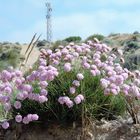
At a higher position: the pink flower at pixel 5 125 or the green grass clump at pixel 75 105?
the green grass clump at pixel 75 105

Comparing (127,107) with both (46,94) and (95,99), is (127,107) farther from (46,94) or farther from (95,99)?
(46,94)

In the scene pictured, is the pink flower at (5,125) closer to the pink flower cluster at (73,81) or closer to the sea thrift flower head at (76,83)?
the pink flower cluster at (73,81)

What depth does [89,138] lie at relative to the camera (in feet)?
25.0

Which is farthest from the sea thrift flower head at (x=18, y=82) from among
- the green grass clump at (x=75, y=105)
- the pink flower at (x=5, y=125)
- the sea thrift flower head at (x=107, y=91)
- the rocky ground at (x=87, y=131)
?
the sea thrift flower head at (x=107, y=91)

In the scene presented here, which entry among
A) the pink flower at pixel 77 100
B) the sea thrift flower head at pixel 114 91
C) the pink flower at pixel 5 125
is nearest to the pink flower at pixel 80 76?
the pink flower at pixel 77 100

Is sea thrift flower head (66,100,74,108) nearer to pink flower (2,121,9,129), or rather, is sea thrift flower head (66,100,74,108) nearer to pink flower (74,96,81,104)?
pink flower (74,96,81,104)

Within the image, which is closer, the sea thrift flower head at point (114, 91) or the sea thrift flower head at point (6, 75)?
the sea thrift flower head at point (114, 91)

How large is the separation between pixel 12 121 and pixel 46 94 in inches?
43.8

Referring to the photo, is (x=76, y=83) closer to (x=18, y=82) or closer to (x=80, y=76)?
(x=80, y=76)

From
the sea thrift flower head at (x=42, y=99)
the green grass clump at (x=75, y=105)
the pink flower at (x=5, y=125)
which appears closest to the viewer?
the sea thrift flower head at (x=42, y=99)

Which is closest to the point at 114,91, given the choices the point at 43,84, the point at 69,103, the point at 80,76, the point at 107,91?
the point at 107,91

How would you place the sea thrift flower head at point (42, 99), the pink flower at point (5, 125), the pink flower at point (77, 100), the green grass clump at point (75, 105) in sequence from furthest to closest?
1. the pink flower at point (5, 125)
2. the green grass clump at point (75, 105)
3. the sea thrift flower head at point (42, 99)
4. the pink flower at point (77, 100)

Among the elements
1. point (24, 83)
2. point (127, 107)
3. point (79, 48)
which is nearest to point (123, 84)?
point (127, 107)

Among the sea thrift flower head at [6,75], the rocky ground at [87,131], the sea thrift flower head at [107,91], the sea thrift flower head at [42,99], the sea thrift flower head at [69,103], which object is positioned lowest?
the rocky ground at [87,131]
